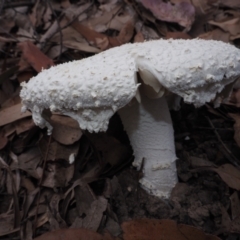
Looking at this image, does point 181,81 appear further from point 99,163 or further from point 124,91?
point 99,163

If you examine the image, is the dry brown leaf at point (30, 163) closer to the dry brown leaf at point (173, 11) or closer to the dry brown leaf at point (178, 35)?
the dry brown leaf at point (178, 35)

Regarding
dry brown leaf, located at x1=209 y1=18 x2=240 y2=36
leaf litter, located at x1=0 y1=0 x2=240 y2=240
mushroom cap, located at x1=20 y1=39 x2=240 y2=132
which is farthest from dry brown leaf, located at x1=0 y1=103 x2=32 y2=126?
dry brown leaf, located at x1=209 y1=18 x2=240 y2=36

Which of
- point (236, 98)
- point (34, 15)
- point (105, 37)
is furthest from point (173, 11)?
point (34, 15)

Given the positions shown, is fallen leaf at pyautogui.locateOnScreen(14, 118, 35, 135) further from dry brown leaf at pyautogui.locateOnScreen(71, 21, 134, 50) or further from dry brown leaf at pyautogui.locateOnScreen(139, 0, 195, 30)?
dry brown leaf at pyautogui.locateOnScreen(139, 0, 195, 30)

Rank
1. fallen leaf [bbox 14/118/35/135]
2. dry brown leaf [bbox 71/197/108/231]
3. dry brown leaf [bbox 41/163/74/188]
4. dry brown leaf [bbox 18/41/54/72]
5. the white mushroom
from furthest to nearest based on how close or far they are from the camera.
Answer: dry brown leaf [bbox 18/41/54/72], fallen leaf [bbox 14/118/35/135], dry brown leaf [bbox 41/163/74/188], dry brown leaf [bbox 71/197/108/231], the white mushroom

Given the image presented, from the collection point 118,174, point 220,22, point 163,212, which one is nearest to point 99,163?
point 118,174

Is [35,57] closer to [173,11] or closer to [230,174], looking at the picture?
[173,11]

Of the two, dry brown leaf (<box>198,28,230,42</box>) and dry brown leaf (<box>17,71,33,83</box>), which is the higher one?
dry brown leaf (<box>17,71,33,83</box>)
